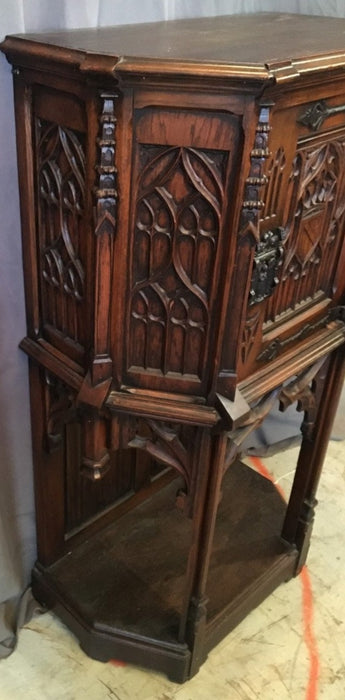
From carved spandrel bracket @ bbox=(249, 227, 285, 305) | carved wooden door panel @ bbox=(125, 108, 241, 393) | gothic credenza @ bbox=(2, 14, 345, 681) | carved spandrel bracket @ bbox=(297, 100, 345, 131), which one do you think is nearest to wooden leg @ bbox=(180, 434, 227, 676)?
gothic credenza @ bbox=(2, 14, 345, 681)

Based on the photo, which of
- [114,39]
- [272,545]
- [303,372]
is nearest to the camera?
[114,39]

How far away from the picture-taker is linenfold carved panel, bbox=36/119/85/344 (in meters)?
0.95

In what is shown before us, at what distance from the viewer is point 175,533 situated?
1.62 metres

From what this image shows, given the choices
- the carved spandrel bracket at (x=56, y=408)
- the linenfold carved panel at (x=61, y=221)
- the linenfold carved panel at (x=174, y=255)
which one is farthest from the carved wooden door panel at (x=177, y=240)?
the carved spandrel bracket at (x=56, y=408)

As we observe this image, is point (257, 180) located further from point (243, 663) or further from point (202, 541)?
point (243, 663)

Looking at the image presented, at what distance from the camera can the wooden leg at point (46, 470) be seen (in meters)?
1.26

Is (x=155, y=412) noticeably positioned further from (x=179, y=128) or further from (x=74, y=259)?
(x=179, y=128)

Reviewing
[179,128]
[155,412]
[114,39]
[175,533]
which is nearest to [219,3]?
[114,39]

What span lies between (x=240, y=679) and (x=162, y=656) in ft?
0.61

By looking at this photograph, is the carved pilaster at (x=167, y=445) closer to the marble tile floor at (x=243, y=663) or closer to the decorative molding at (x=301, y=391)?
the decorative molding at (x=301, y=391)

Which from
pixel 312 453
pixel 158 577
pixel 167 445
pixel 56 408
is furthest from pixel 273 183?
pixel 158 577

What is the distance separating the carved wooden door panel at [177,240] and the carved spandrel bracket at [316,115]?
17cm

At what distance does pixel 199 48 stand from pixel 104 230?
0.30m

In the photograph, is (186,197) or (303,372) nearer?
(186,197)
